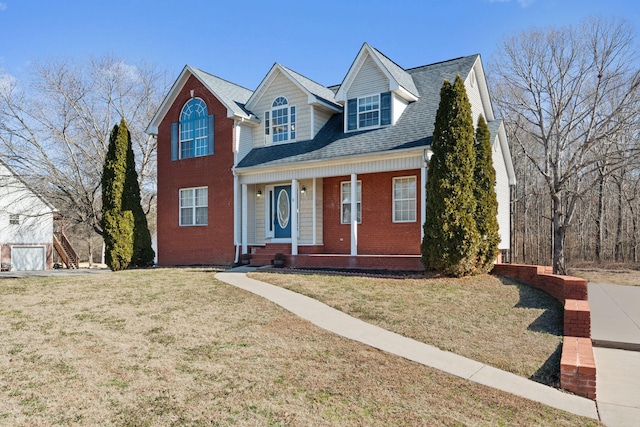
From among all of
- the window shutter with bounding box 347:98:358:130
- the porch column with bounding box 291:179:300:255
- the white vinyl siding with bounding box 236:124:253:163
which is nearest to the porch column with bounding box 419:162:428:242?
the window shutter with bounding box 347:98:358:130

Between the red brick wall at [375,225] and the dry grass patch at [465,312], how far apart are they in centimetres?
320

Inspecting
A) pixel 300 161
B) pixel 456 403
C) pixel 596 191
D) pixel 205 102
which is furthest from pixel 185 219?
pixel 596 191

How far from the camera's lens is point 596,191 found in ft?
97.3

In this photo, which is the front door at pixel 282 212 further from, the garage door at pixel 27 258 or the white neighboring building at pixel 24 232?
the garage door at pixel 27 258

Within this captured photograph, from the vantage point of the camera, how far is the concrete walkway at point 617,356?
5039mm

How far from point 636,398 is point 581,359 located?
0.66 meters

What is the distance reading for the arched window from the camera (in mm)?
18359

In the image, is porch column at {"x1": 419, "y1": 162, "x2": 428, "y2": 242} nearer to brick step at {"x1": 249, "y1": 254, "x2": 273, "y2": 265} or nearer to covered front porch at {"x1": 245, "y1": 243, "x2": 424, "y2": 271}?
covered front porch at {"x1": 245, "y1": 243, "x2": 424, "y2": 271}

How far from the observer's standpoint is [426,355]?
638 cm

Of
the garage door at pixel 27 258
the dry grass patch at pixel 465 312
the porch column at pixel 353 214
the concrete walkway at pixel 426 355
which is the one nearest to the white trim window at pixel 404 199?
the porch column at pixel 353 214

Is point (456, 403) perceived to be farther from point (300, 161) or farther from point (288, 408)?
point (300, 161)

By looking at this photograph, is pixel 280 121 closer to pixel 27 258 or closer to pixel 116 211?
pixel 116 211

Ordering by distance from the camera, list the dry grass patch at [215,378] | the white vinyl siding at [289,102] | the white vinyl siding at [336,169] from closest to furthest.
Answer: the dry grass patch at [215,378]
the white vinyl siding at [336,169]
the white vinyl siding at [289,102]

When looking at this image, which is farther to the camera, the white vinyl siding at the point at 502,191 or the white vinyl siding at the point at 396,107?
the white vinyl siding at the point at 502,191
